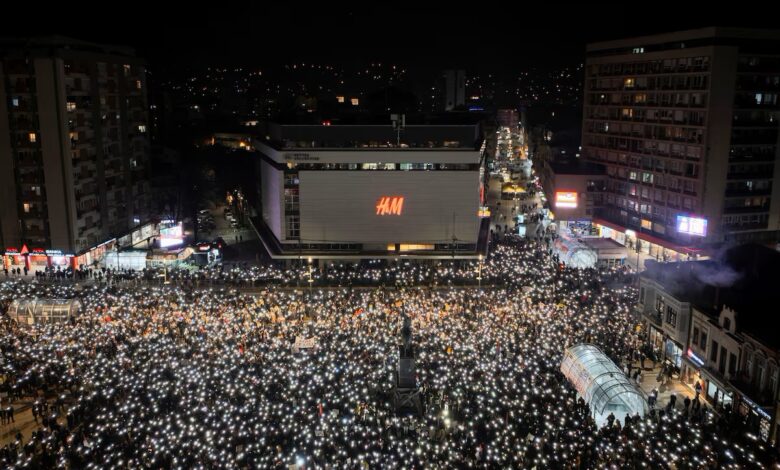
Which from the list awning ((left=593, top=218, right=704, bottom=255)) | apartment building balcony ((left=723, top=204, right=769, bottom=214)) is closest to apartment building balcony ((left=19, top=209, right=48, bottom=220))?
awning ((left=593, top=218, right=704, bottom=255))

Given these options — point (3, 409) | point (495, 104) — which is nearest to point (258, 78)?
point (495, 104)

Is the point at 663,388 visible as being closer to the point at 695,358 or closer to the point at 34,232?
the point at 695,358

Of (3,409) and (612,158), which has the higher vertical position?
(612,158)

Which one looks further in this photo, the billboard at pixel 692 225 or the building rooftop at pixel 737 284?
the billboard at pixel 692 225

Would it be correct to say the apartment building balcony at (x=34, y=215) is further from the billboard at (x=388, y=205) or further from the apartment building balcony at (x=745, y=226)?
the apartment building balcony at (x=745, y=226)

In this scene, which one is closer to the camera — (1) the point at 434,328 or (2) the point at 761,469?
(2) the point at 761,469

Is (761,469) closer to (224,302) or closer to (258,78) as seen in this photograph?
(224,302)

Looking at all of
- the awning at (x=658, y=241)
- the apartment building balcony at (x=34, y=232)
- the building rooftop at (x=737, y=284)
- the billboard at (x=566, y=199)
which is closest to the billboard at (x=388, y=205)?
the billboard at (x=566, y=199)
